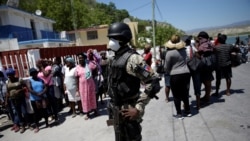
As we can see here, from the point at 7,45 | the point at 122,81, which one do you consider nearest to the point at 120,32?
the point at 122,81

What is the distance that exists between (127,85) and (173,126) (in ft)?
8.29

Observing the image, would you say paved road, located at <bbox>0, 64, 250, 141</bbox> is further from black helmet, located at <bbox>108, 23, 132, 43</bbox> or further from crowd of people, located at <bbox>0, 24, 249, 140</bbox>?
black helmet, located at <bbox>108, 23, 132, 43</bbox>

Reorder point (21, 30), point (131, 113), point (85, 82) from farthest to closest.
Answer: point (21, 30), point (85, 82), point (131, 113)

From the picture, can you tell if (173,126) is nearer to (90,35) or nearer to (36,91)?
(36,91)

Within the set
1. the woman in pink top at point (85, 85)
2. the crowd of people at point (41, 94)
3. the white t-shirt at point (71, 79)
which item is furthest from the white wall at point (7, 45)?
the woman in pink top at point (85, 85)

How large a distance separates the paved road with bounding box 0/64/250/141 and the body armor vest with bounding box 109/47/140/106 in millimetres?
1894

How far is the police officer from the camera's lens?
2443mm

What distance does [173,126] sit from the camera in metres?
4.65

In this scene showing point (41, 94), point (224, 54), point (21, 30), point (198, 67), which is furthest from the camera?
point (21, 30)

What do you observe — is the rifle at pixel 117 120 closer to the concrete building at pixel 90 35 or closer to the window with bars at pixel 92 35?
the concrete building at pixel 90 35

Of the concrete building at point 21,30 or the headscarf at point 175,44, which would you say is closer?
the headscarf at point 175,44

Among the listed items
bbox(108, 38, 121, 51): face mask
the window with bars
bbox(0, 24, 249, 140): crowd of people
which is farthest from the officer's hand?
the window with bars

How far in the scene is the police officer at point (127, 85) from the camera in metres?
2.44

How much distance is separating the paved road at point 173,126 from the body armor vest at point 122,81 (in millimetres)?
1894
